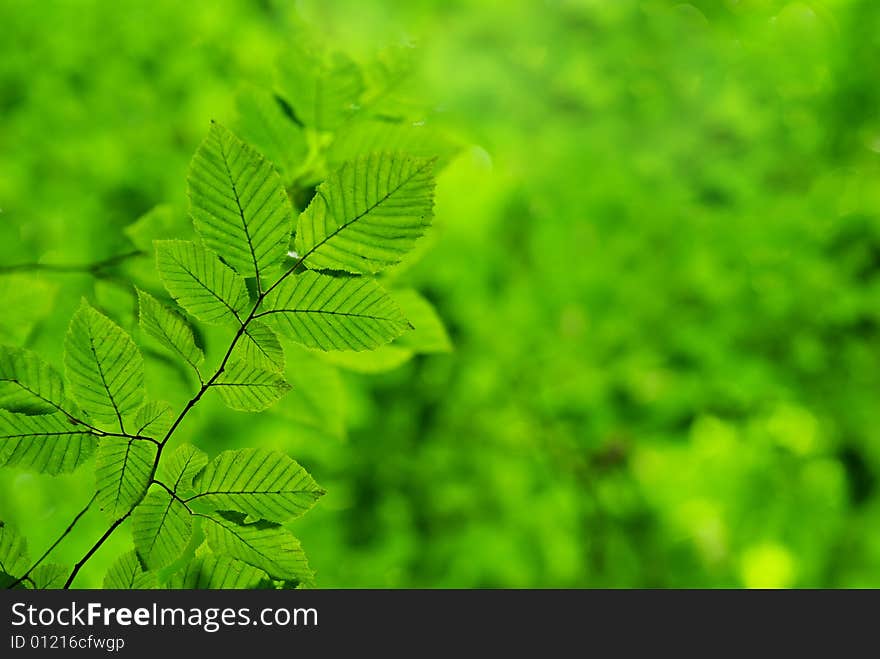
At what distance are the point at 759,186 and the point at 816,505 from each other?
1130 millimetres

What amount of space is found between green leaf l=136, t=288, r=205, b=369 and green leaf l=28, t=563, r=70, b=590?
A: 148mm

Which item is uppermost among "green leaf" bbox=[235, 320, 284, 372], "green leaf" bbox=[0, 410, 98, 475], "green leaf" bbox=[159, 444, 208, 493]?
"green leaf" bbox=[235, 320, 284, 372]

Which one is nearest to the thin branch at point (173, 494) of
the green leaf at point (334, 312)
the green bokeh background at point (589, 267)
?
the green leaf at point (334, 312)

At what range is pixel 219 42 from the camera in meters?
2.17

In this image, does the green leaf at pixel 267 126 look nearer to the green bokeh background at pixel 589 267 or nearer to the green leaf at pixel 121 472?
the green leaf at pixel 121 472

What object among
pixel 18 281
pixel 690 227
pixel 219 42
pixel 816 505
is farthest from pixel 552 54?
pixel 18 281

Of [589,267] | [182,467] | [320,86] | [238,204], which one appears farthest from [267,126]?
[589,267]

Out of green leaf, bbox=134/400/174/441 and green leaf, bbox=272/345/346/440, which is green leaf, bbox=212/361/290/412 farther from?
green leaf, bbox=272/345/346/440

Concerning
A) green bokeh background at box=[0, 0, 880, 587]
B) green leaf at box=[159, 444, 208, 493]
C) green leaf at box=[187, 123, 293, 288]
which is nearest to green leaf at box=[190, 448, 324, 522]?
green leaf at box=[159, 444, 208, 493]

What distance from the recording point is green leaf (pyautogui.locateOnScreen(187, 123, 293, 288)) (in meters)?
0.38

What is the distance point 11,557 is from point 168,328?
160mm

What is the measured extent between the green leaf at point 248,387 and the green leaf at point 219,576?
0.09 meters
